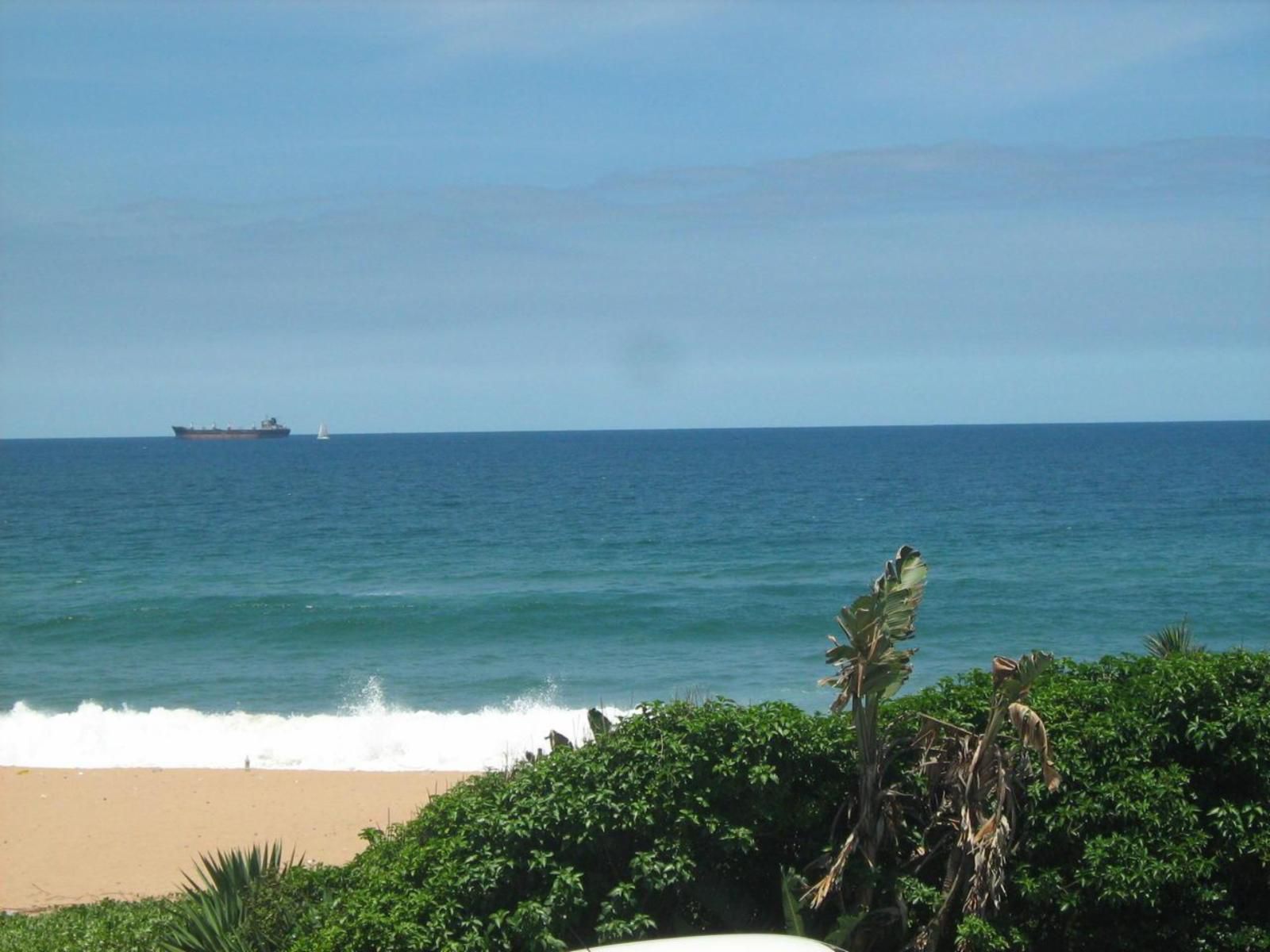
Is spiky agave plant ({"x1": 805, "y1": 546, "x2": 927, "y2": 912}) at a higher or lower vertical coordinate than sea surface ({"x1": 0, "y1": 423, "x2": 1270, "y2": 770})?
higher

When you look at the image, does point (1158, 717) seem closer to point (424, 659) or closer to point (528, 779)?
point (528, 779)

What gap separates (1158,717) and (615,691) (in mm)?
17547

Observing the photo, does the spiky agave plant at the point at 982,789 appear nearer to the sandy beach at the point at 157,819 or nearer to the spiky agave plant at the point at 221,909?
the spiky agave plant at the point at 221,909

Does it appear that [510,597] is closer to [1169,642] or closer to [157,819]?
[157,819]

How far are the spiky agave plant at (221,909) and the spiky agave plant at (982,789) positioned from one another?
12.9 ft

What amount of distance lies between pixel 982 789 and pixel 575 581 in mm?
31415

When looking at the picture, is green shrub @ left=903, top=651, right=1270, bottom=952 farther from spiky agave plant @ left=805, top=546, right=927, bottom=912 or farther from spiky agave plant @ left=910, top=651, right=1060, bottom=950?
spiky agave plant @ left=805, top=546, right=927, bottom=912

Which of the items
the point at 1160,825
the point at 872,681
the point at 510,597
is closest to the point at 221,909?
the point at 872,681

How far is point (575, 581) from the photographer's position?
37.8 meters

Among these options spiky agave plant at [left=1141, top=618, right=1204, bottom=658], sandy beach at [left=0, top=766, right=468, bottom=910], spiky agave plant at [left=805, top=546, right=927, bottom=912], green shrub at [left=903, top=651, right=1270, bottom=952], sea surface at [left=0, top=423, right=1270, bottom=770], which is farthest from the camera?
sea surface at [left=0, top=423, right=1270, bottom=770]

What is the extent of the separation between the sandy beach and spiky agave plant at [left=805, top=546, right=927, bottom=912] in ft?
24.0

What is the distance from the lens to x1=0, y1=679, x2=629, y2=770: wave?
19.5 m

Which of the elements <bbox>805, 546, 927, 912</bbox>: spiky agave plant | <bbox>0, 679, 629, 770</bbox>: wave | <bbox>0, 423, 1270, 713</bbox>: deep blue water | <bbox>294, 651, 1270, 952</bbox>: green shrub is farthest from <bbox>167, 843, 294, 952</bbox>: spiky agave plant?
<bbox>0, 423, 1270, 713</bbox>: deep blue water

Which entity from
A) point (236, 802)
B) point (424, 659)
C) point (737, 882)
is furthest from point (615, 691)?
point (737, 882)
